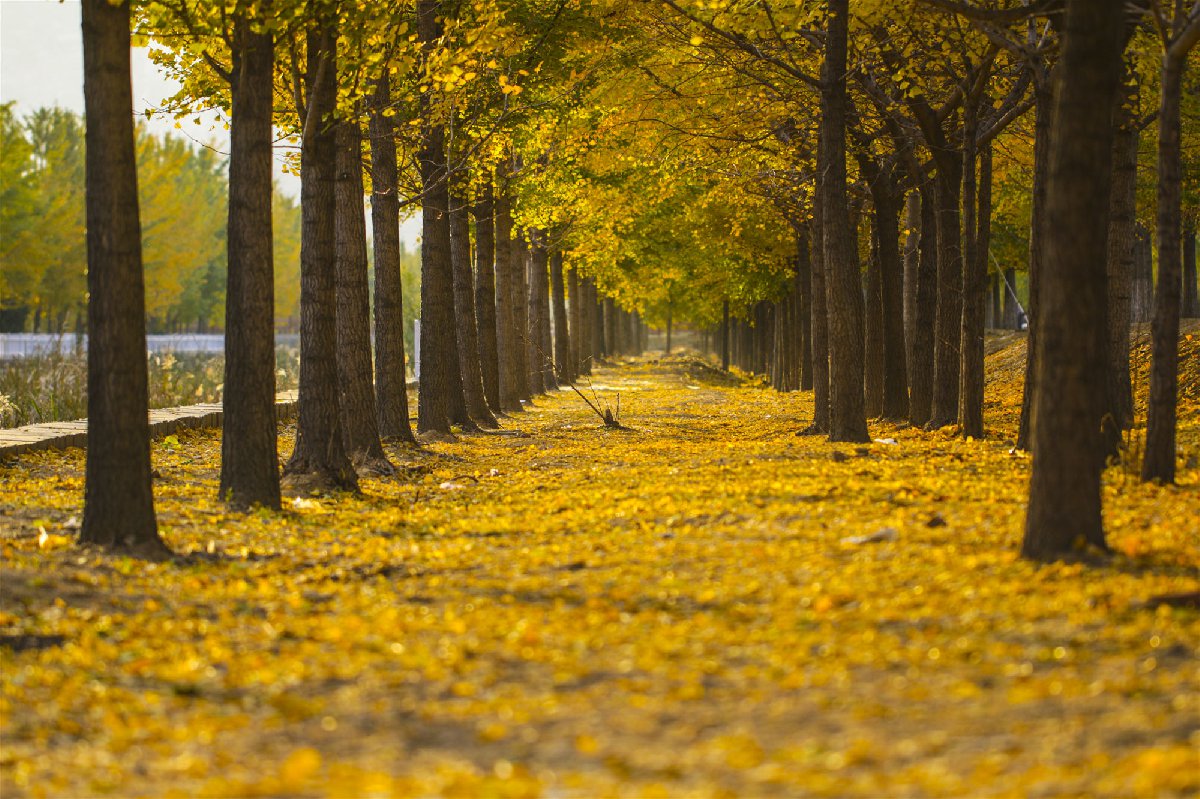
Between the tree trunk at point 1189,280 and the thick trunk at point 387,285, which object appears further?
the tree trunk at point 1189,280

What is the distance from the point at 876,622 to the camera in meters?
6.59

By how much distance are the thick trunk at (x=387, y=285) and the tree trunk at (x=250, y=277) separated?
5747 millimetres

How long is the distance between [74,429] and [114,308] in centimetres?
901

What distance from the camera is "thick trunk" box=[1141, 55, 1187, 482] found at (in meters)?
10.3

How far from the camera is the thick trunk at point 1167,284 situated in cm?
1034

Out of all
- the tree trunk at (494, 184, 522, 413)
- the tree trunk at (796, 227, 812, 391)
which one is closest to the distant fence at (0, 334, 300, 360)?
the tree trunk at (494, 184, 522, 413)

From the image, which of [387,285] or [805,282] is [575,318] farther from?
[387,285]

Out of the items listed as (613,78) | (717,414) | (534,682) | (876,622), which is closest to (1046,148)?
(613,78)

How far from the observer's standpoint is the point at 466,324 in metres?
22.4

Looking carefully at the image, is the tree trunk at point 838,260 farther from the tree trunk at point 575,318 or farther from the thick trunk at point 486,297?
the tree trunk at point 575,318

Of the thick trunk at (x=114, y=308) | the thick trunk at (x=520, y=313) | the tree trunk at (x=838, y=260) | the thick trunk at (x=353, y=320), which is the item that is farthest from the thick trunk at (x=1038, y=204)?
the thick trunk at (x=520, y=313)

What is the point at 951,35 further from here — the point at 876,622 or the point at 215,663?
the point at 215,663

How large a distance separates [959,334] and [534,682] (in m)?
14.6

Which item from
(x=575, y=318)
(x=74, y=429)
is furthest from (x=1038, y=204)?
(x=575, y=318)
